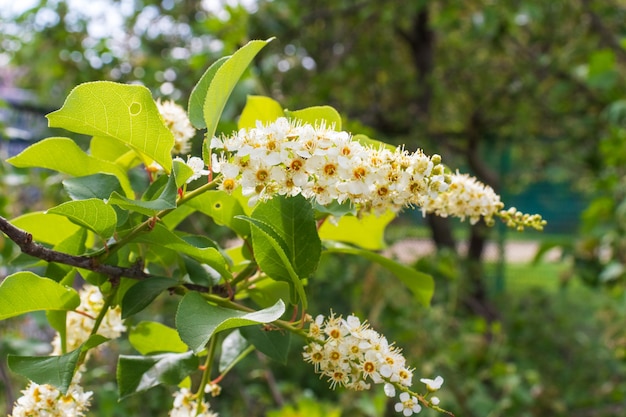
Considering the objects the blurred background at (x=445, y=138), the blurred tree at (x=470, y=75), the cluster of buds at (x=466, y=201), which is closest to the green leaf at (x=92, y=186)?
the cluster of buds at (x=466, y=201)

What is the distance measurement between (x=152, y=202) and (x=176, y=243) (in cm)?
6

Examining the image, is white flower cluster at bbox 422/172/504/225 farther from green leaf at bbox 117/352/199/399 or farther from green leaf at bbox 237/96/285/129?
green leaf at bbox 117/352/199/399

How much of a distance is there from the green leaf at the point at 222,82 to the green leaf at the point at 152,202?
0.14 ft

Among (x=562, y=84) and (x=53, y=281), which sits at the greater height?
(x=562, y=84)

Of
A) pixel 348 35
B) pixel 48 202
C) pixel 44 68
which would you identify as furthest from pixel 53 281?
pixel 348 35

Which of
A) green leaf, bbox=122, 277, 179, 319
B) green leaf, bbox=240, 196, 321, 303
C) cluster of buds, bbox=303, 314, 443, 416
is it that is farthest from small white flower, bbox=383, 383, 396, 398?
green leaf, bbox=122, 277, 179, 319

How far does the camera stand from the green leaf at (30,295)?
60 centimetres

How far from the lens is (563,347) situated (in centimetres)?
365

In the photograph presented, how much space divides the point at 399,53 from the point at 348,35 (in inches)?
37.2

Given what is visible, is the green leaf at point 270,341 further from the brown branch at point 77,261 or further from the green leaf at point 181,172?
the green leaf at point 181,172

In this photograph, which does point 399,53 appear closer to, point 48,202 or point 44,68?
point 44,68

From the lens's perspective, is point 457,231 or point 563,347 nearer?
point 563,347

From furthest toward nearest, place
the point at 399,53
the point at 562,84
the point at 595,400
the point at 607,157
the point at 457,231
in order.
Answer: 1. the point at 457,231
2. the point at 399,53
3. the point at 562,84
4. the point at 595,400
5. the point at 607,157

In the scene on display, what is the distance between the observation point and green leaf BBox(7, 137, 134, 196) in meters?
0.70
